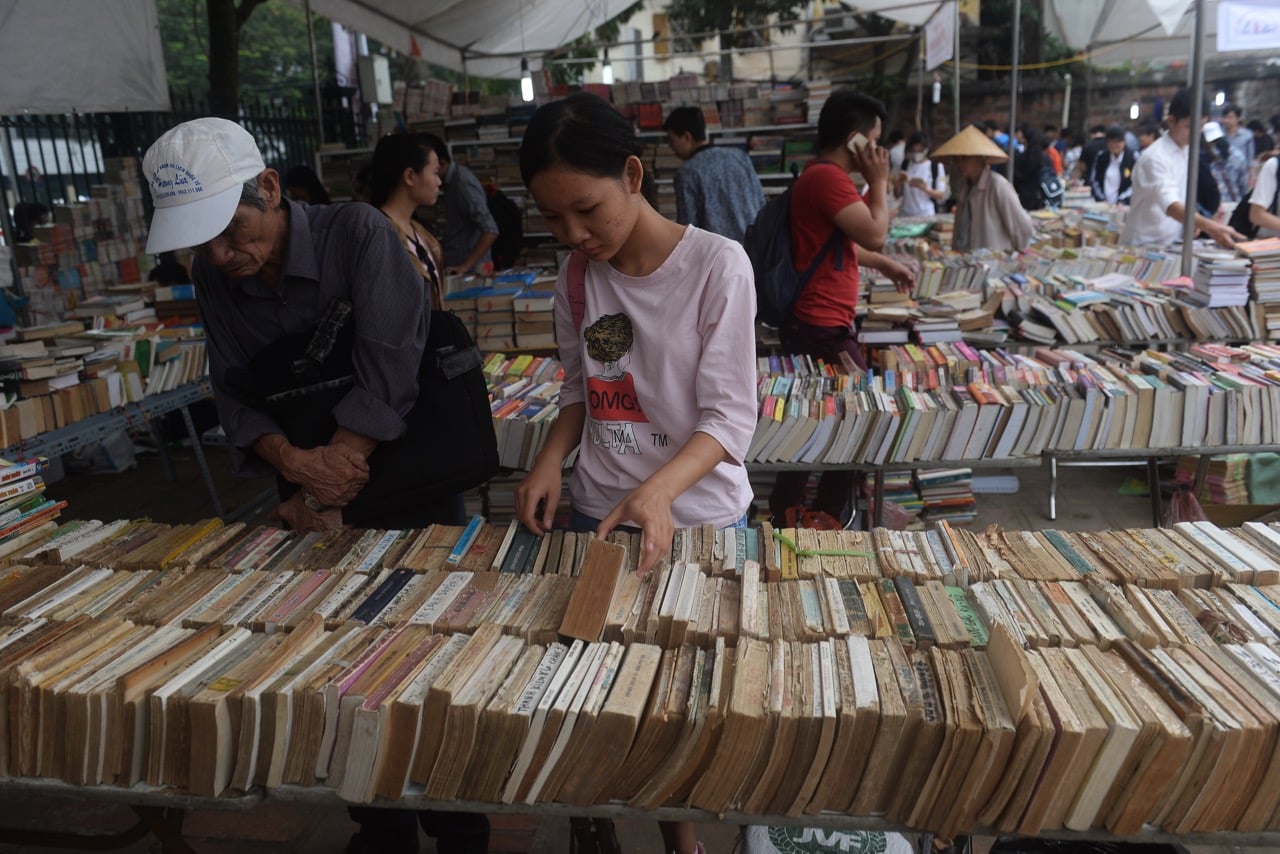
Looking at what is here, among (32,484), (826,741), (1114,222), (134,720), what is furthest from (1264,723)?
(1114,222)

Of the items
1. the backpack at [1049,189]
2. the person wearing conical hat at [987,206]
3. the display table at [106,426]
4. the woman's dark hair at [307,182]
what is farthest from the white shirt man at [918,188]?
the display table at [106,426]

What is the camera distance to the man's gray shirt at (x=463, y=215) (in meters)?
6.39

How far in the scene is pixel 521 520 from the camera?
198 cm

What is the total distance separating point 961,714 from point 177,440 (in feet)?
22.2

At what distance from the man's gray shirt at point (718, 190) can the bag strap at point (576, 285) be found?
11.0ft

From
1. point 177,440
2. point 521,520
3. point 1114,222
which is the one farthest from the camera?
point 1114,222

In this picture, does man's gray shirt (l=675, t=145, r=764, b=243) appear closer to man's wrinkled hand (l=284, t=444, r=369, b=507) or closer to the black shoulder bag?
the black shoulder bag

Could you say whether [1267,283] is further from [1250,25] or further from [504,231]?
[504,231]

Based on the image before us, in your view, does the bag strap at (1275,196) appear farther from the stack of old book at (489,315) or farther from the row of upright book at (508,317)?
the stack of old book at (489,315)

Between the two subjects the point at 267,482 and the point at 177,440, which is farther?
the point at 177,440

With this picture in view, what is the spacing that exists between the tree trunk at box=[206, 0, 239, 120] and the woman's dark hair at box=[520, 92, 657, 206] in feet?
22.9

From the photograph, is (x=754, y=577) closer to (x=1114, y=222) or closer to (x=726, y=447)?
(x=726, y=447)

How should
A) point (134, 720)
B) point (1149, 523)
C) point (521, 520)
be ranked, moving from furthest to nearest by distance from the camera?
point (1149, 523) → point (521, 520) → point (134, 720)

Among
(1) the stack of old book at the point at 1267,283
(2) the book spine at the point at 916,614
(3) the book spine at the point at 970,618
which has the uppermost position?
(1) the stack of old book at the point at 1267,283
